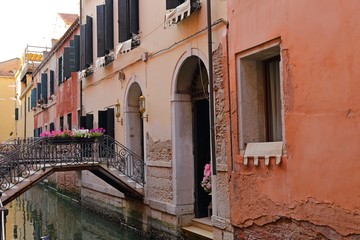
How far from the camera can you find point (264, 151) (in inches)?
262

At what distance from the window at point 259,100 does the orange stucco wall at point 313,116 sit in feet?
1.38

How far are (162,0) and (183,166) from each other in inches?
149

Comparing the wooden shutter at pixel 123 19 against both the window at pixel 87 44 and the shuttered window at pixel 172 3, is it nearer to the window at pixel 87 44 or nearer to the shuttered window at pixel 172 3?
the shuttered window at pixel 172 3

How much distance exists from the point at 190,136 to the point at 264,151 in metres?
3.28

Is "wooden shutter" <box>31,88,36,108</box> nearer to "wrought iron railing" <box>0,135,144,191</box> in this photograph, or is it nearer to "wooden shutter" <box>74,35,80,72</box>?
"wooden shutter" <box>74,35,80,72</box>

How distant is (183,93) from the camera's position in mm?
9758

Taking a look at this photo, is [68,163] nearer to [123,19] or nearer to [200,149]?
[200,149]

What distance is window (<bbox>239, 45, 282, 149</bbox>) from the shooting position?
280 inches

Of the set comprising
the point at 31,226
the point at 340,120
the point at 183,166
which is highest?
the point at 340,120

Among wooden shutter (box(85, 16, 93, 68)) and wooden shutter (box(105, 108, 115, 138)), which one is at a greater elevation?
wooden shutter (box(85, 16, 93, 68))

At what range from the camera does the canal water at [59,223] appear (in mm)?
11867

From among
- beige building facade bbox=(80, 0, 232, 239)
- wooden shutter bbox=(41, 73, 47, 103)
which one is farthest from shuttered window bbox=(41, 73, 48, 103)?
beige building facade bbox=(80, 0, 232, 239)

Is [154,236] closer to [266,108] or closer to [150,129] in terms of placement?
[150,129]

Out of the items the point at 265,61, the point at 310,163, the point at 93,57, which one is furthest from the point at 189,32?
the point at 93,57
